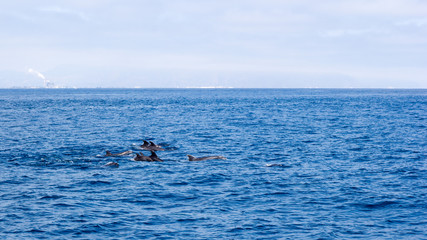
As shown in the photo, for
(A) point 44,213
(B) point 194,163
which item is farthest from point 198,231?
(B) point 194,163

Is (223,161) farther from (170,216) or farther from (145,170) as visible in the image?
(170,216)

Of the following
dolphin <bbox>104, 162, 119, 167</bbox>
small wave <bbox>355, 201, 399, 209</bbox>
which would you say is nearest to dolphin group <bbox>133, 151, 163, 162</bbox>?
dolphin <bbox>104, 162, 119, 167</bbox>

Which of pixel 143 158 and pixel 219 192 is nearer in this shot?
pixel 219 192

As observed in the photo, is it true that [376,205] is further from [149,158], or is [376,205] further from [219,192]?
[149,158]

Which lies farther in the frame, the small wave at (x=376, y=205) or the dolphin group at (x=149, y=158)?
the dolphin group at (x=149, y=158)

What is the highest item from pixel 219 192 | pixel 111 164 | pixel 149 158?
pixel 149 158

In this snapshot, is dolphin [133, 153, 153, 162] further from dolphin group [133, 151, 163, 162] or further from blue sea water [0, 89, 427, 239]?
blue sea water [0, 89, 427, 239]

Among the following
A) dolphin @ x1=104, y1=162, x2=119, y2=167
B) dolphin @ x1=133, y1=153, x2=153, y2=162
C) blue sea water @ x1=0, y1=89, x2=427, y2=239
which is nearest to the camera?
blue sea water @ x1=0, y1=89, x2=427, y2=239

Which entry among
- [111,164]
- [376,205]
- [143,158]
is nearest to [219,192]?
[376,205]

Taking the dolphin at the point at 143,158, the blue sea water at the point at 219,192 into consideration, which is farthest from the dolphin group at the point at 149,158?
the blue sea water at the point at 219,192

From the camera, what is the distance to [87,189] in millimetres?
26766

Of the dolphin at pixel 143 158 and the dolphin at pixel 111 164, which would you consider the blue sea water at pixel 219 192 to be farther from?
the dolphin at pixel 143 158

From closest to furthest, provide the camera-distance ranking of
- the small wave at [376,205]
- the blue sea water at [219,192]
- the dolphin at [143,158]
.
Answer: the blue sea water at [219,192] → the small wave at [376,205] → the dolphin at [143,158]

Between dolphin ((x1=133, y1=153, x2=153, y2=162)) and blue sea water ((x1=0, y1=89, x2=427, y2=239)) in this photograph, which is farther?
dolphin ((x1=133, y1=153, x2=153, y2=162))
